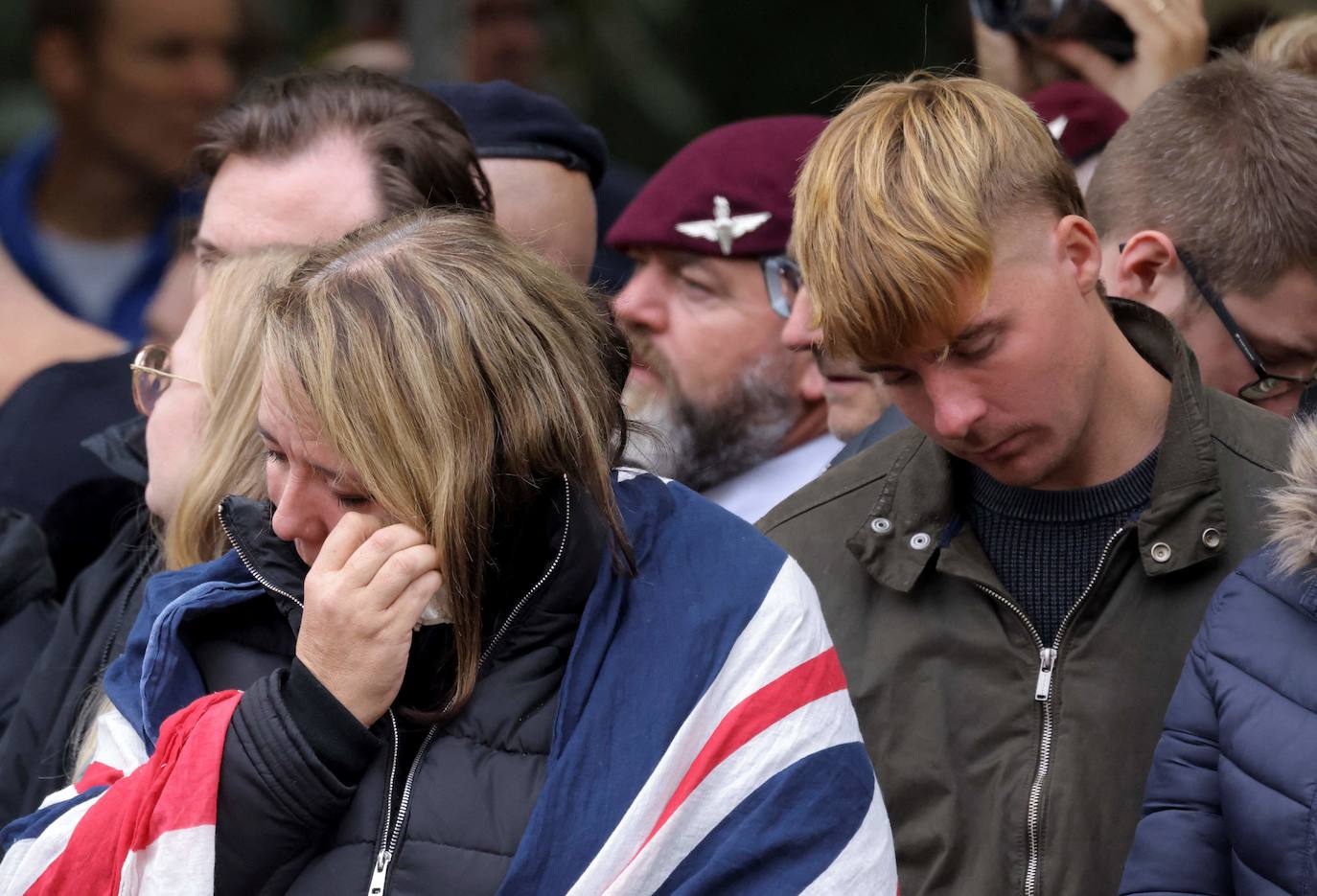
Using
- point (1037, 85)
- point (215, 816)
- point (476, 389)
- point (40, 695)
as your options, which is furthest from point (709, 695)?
point (1037, 85)

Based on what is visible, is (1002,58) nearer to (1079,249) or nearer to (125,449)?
(1079,249)

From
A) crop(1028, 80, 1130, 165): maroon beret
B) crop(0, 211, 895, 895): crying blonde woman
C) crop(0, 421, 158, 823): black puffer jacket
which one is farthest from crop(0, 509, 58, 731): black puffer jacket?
crop(1028, 80, 1130, 165): maroon beret

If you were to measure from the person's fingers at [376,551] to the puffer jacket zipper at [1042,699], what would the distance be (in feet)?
2.99

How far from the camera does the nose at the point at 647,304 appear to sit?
391 cm

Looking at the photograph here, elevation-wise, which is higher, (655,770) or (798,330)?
(655,770)

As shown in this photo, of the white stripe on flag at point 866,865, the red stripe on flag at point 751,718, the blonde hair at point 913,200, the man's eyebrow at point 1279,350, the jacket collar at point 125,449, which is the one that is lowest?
the white stripe on flag at point 866,865

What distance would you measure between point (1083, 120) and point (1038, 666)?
1.59 metres

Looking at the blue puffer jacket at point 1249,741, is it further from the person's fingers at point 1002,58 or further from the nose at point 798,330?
the person's fingers at point 1002,58

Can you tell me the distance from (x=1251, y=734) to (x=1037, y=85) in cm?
213

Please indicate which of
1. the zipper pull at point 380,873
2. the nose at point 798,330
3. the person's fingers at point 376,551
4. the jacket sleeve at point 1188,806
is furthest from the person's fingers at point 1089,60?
the zipper pull at point 380,873

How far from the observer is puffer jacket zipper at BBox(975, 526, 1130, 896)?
2.29 m

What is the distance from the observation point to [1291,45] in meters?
3.29

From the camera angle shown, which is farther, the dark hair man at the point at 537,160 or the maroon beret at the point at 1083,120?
the dark hair man at the point at 537,160

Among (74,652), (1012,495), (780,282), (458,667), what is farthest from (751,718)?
(780,282)
